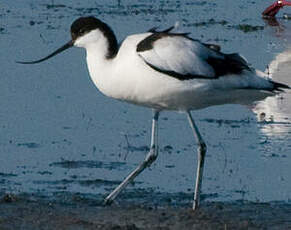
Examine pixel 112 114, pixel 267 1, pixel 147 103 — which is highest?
pixel 147 103

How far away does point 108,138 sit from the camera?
9.37 m

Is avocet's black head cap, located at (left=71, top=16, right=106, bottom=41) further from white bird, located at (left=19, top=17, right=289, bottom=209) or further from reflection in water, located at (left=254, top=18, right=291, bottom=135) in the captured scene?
reflection in water, located at (left=254, top=18, right=291, bottom=135)

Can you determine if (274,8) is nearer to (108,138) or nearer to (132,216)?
(108,138)

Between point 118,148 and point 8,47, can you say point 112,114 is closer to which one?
point 118,148

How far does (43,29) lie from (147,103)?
816cm

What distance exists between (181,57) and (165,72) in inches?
5.8

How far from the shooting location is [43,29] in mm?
15297

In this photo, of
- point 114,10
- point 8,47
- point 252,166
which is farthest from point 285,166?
point 114,10

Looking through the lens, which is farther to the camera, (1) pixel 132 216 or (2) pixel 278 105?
(2) pixel 278 105

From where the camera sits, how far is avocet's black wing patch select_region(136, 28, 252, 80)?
7145 millimetres

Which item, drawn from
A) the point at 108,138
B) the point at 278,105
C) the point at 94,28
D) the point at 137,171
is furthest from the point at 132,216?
the point at 278,105

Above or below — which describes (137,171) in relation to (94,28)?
below

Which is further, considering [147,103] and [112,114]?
[112,114]

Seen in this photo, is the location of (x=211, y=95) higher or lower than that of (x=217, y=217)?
higher
